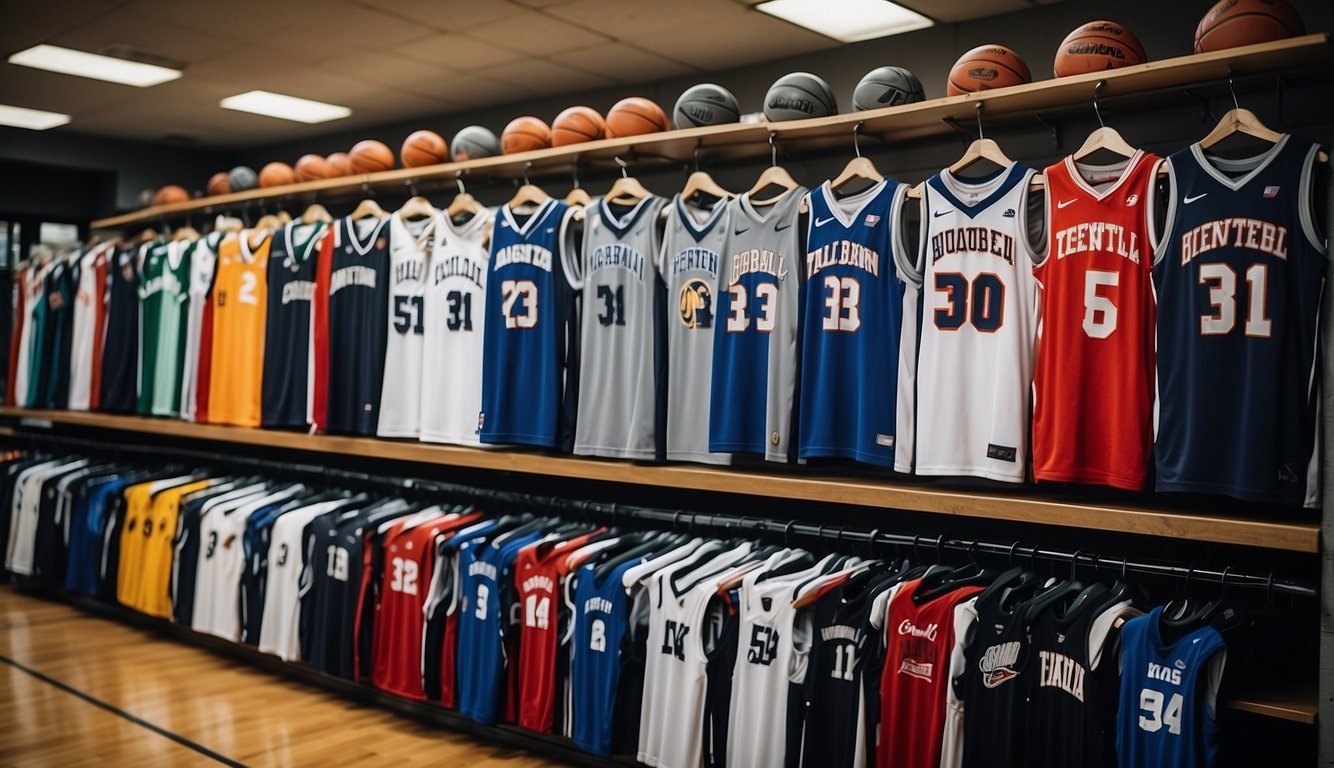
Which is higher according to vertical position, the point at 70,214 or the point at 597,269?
the point at 70,214

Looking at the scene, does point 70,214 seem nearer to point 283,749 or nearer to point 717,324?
point 283,749

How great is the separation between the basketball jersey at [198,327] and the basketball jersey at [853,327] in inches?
157

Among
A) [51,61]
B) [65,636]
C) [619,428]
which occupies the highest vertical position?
[51,61]

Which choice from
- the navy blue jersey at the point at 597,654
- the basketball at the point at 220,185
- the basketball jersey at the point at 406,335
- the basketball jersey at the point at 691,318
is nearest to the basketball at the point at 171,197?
the basketball at the point at 220,185

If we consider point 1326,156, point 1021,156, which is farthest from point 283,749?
point 1326,156

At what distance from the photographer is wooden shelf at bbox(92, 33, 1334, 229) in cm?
314

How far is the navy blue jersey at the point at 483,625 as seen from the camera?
4.32 meters

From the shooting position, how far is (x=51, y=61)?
5.97 m

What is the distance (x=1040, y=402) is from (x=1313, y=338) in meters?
0.75

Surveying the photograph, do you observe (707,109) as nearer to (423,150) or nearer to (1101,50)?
(1101,50)

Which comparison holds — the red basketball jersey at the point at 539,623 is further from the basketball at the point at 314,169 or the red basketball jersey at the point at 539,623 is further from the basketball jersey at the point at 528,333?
the basketball at the point at 314,169

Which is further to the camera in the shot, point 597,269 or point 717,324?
point 597,269

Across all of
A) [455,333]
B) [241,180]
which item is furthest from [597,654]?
[241,180]

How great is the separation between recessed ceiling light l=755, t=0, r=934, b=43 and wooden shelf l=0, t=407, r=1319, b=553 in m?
1.94
